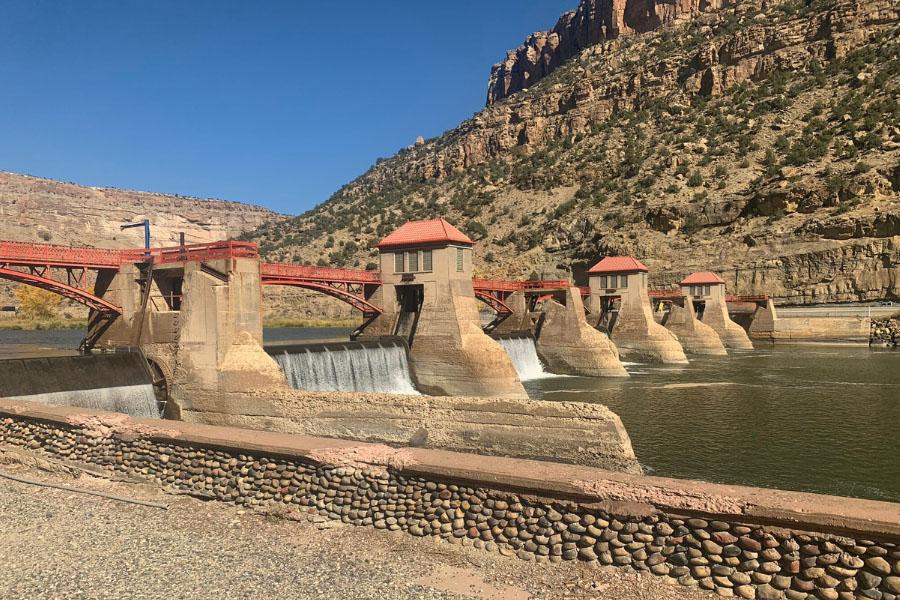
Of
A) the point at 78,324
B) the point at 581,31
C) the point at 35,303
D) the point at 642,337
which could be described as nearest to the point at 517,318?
the point at 642,337

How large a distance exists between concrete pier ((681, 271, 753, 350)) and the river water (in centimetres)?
1227

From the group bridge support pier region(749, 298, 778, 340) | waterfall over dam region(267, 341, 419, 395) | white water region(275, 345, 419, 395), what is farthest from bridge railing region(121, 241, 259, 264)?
bridge support pier region(749, 298, 778, 340)

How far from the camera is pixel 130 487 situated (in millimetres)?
10203

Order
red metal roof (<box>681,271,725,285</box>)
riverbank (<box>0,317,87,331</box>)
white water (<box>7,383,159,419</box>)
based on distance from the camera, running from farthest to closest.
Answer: riverbank (<box>0,317,87,331</box>) < red metal roof (<box>681,271,725,285</box>) < white water (<box>7,383,159,419</box>)

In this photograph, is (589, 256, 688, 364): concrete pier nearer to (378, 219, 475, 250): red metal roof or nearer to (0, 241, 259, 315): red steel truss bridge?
(378, 219, 475, 250): red metal roof

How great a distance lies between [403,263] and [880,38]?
272ft

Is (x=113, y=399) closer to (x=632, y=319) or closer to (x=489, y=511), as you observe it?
(x=489, y=511)

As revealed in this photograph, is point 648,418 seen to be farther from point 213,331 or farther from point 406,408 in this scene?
point 213,331

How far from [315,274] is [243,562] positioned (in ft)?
71.7

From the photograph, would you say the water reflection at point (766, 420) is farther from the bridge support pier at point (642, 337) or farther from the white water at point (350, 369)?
the white water at point (350, 369)

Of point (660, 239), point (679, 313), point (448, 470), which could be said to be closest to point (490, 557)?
point (448, 470)

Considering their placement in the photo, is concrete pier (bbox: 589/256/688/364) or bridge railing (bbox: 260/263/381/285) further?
concrete pier (bbox: 589/256/688/364)

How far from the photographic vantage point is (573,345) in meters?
32.2

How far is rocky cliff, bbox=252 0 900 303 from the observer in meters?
54.1
